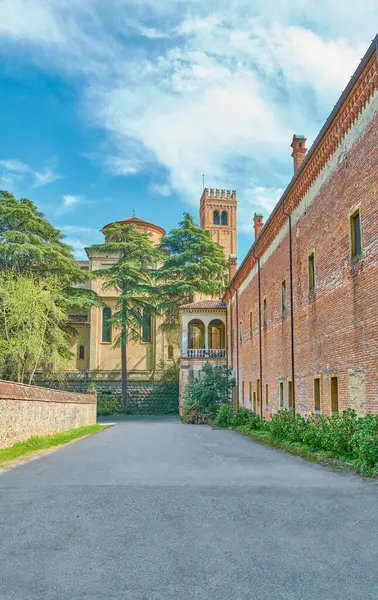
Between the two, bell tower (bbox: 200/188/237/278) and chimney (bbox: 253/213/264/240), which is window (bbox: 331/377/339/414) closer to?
chimney (bbox: 253/213/264/240)

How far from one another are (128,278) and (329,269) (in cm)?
2589

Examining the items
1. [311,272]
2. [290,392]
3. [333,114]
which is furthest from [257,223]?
[333,114]

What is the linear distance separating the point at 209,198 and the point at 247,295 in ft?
144

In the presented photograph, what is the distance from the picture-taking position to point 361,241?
38.6 feet

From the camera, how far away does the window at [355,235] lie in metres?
12.2

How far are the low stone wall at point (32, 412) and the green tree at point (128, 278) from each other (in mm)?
16112

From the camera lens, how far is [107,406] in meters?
39.0

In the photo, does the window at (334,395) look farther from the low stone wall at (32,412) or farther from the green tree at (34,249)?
the green tree at (34,249)

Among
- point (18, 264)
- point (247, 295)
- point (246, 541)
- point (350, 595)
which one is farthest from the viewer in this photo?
point (18, 264)

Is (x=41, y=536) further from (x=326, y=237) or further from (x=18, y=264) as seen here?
(x=18, y=264)

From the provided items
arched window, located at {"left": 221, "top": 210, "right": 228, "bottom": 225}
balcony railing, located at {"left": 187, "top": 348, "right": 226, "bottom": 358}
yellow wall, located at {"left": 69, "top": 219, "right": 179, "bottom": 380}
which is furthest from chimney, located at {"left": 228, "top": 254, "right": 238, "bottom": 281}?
arched window, located at {"left": 221, "top": 210, "right": 228, "bottom": 225}

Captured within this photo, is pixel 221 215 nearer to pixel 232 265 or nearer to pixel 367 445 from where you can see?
pixel 232 265

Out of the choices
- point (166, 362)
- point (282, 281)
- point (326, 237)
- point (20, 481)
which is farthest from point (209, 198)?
point (20, 481)

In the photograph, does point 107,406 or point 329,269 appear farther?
point 107,406
